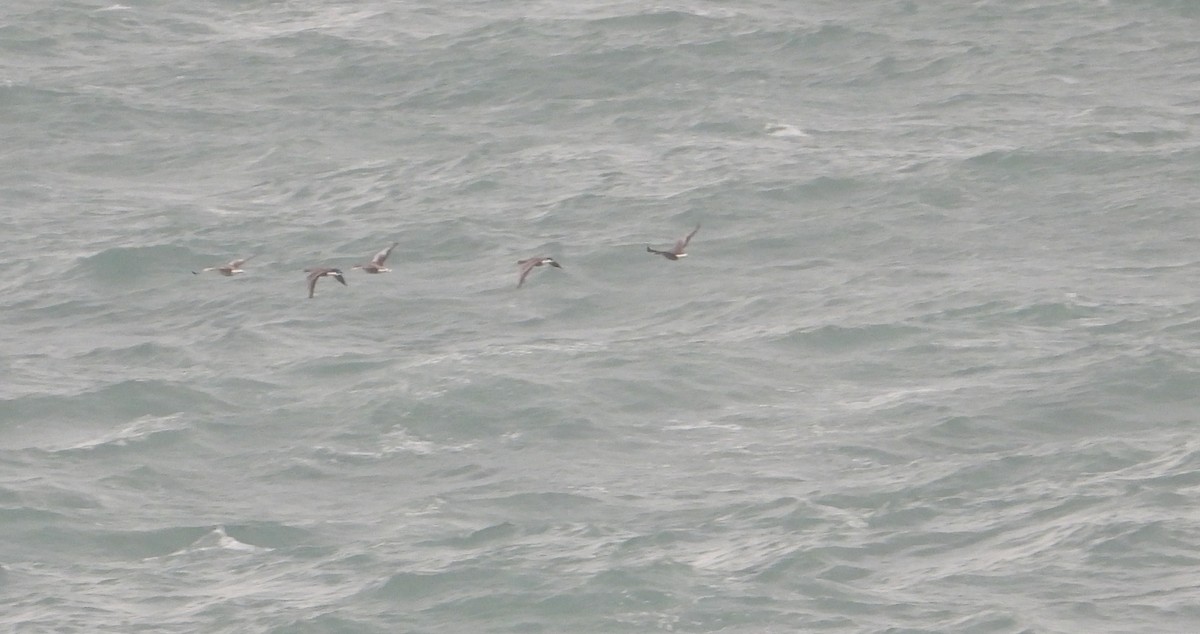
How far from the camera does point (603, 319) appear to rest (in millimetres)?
81625

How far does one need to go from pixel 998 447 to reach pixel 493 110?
34.6 metres

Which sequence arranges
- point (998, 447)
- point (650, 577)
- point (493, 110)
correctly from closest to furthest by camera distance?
point (650, 577) < point (998, 447) < point (493, 110)

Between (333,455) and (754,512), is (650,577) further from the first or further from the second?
(333,455)

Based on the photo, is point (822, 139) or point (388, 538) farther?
point (822, 139)

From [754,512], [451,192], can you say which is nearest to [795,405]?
[754,512]

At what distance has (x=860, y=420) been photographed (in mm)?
73625

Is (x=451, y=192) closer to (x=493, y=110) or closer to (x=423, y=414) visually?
(x=493, y=110)

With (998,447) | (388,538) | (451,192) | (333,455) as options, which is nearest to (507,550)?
(388,538)

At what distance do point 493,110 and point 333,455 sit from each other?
29755 millimetres

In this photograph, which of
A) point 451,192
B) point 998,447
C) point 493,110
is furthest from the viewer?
point 493,110

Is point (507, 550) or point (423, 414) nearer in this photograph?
point (507, 550)

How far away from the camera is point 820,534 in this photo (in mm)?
67062

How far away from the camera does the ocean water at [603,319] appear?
66.1 metres

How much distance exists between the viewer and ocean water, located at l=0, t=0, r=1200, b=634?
66125 millimetres
